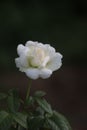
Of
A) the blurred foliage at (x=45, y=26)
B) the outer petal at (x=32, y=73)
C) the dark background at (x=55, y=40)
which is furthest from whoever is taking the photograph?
the blurred foliage at (x=45, y=26)

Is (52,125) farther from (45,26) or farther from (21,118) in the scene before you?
(45,26)

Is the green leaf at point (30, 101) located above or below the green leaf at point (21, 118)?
above

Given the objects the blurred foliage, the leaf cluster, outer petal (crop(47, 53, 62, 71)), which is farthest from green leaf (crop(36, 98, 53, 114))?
the blurred foliage

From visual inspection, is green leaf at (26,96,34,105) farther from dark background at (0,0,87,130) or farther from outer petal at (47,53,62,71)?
dark background at (0,0,87,130)

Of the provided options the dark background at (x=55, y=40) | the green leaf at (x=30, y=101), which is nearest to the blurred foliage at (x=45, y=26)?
the dark background at (x=55, y=40)

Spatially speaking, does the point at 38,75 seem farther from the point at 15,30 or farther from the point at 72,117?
the point at 15,30

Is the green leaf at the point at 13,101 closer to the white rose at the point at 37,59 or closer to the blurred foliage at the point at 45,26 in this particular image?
the white rose at the point at 37,59
